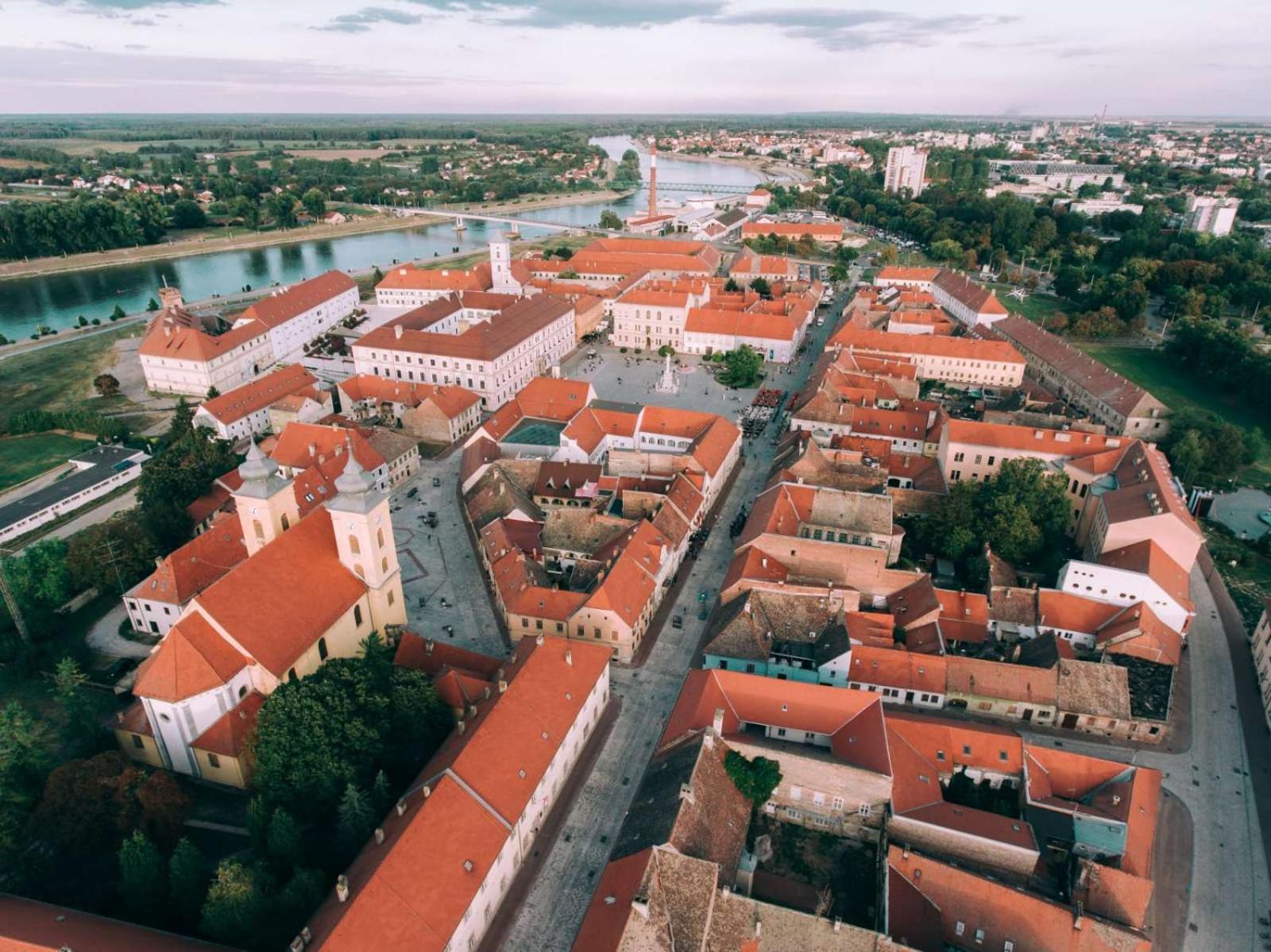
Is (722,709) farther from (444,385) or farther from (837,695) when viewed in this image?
(444,385)

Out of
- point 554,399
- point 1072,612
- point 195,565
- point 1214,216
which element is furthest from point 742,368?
point 1214,216

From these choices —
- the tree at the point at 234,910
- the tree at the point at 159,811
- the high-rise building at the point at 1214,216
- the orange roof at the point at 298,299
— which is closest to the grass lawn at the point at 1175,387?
the high-rise building at the point at 1214,216

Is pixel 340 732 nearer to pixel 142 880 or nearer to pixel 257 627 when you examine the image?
pixel 257 627

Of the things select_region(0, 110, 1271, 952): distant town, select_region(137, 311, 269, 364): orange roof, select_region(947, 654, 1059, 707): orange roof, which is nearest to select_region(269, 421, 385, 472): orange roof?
select_region(0, 110, 1271, 952): distant town

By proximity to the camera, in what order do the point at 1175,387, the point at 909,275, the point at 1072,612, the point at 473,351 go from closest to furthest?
the point at 1072,612 → the point at 473,351 → the point at 1175,387 → the point at 909,275

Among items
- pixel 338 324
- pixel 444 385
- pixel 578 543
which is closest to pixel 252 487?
pixel 578 543

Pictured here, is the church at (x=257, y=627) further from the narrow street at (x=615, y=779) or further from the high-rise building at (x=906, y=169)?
the high-rise building at (x=906, y=169)
